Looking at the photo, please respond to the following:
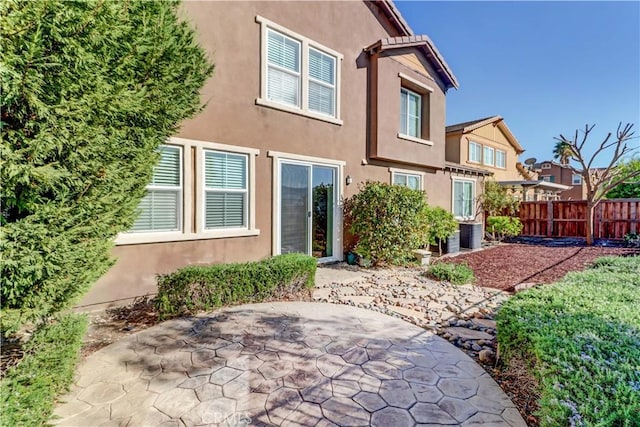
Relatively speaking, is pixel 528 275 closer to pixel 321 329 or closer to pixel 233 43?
pixel 321 329

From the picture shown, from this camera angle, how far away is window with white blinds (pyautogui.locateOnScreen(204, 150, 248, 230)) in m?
6.59

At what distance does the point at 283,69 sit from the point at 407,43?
4.84 m

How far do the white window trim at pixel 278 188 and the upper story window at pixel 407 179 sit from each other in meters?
2.55

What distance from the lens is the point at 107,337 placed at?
4281 millimetres

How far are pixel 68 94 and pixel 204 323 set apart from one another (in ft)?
10.4

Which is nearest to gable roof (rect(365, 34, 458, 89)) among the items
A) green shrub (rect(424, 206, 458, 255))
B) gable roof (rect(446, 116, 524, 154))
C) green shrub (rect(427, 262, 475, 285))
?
green shrub (rect(424, 206, 458, 255))

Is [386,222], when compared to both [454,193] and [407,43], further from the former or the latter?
[454,193]

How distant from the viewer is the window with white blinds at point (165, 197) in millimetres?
5848

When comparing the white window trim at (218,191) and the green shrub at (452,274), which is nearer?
the white window trim at (218,191)

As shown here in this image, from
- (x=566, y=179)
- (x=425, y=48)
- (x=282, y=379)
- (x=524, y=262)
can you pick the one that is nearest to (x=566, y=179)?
(x=566, y=179)

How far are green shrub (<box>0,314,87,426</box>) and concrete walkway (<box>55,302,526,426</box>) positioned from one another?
0.92ft

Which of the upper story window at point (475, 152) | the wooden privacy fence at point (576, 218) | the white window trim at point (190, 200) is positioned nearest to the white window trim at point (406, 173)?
the white window trim at point (190, 200)

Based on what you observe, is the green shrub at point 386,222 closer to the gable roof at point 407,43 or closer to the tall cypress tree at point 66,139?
the gable roof at point 407,43

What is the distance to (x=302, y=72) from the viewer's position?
8.10m
